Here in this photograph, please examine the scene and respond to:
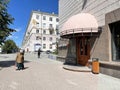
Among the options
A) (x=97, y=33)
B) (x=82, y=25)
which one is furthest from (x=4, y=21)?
(x=97, y=33)

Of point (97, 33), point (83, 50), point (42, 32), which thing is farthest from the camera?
point (42, 32)

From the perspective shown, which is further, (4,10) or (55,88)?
(4,10)

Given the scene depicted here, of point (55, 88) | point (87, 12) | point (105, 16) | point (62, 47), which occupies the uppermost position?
point (87, 12)

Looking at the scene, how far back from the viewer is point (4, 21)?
57.1ft

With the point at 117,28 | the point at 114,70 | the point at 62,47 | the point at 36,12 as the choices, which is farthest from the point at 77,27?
the point at 36,12

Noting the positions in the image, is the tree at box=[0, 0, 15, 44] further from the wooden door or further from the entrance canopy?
the wooden door

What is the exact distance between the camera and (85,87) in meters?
8.59

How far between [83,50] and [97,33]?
3318 millimetres

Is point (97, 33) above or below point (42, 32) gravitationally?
below

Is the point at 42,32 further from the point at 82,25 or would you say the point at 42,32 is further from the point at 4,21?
the point at 82,25

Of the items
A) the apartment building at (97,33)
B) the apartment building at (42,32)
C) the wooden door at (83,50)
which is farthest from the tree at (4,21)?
the apartment building at (42,32)

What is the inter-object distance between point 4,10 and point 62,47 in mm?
8730

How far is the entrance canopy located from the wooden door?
2017 mm

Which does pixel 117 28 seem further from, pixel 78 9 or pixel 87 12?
pixel 78 9
